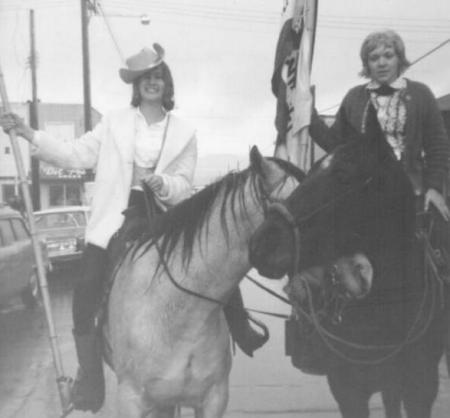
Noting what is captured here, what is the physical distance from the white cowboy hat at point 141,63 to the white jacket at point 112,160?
19 cm

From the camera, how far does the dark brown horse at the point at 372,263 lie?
2939 mm

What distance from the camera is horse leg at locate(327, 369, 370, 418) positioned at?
3730 millimetres

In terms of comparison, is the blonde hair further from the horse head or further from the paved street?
the paved street

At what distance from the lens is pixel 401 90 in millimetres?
3871

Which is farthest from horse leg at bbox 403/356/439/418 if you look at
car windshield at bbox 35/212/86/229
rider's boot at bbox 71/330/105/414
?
car windshield at bbox 35/212/86/229

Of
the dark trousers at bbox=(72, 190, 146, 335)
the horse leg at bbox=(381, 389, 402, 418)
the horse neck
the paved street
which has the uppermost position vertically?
the horse neck

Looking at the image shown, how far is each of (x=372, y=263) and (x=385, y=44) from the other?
133 centimetres

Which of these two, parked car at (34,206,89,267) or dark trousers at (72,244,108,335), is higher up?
dark trousers at (72,244,108,335)

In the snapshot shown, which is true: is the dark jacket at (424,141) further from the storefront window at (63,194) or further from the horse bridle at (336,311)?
the storefront window at (63,194)

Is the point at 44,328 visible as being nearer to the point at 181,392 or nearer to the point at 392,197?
the point at 181,392

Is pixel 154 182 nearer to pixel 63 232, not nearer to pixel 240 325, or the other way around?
pixel 240 325

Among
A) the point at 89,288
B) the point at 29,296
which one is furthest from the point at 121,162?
the point at 29,296

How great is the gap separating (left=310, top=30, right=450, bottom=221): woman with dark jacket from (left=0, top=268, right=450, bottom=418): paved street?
2318mm

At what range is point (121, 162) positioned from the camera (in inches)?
154
